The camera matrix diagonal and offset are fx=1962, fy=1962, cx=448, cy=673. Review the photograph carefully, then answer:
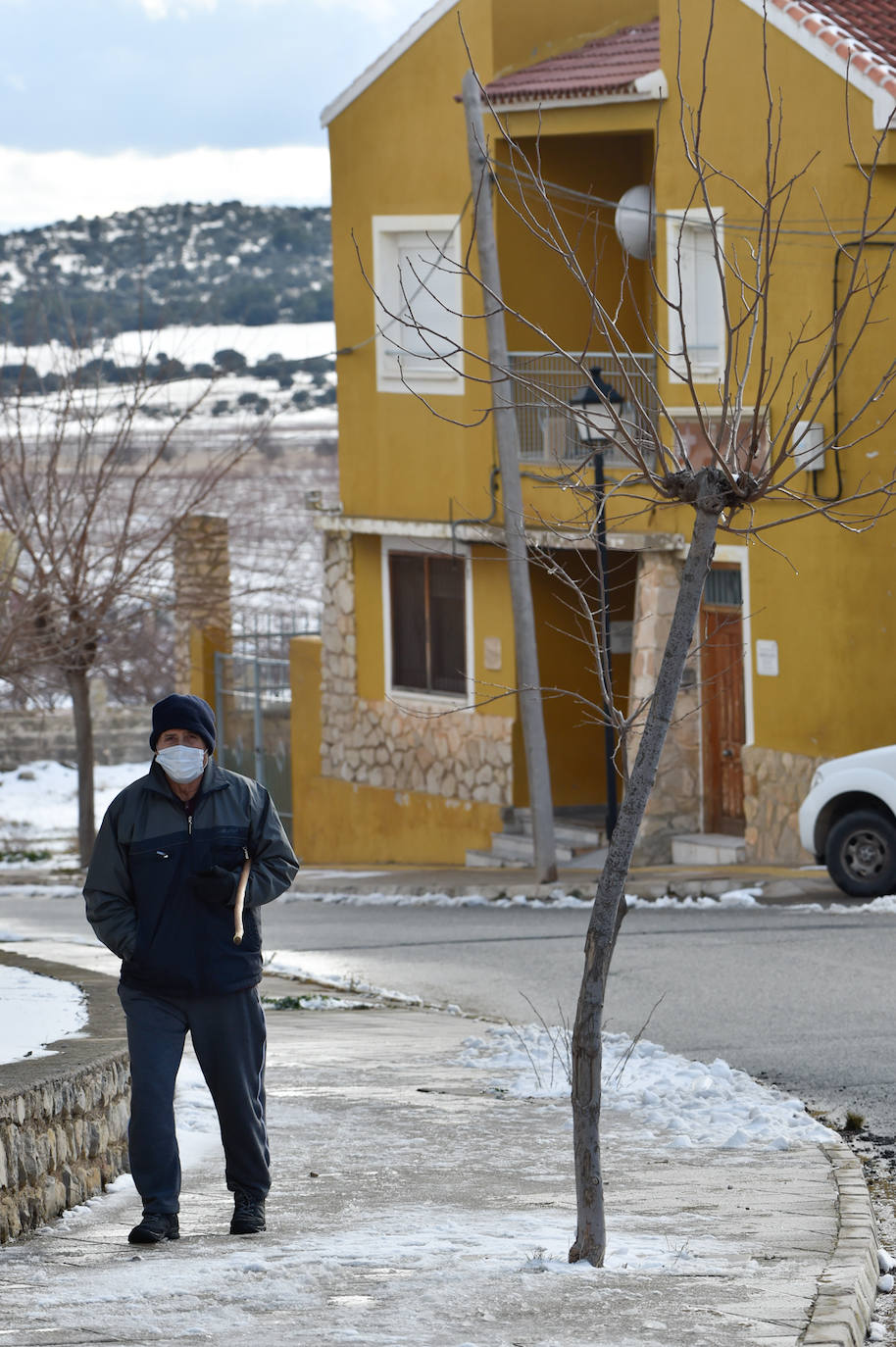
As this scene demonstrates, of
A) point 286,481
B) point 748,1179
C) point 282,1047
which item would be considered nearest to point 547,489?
point 282,1047

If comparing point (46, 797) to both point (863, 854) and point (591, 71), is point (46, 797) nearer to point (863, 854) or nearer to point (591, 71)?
point (591, 71)

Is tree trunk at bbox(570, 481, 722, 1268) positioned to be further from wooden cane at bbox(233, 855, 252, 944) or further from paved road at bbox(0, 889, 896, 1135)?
paved road at bbox(0, 889, 896, 1135)

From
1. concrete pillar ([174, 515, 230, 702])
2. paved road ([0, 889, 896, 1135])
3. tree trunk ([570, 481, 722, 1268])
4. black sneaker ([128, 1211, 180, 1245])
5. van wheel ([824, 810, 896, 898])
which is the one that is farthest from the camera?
concrete pillar ([174, 515, 230, 702])

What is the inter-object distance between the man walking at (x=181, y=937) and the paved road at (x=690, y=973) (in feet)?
11.6

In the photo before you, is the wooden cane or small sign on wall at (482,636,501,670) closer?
the wooden cane

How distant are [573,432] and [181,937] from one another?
17202 mm

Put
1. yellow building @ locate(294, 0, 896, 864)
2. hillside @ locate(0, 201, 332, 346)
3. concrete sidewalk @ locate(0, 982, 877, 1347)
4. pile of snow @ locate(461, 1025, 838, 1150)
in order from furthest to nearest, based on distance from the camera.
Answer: hillside @ locate(0, 201, 332, 346)
yellow building @ locate(294, 0, 896, 864)
pile of snow @ locate(461, 1025, 838, 1150)
concrete sidewalk @ locate(0, 982, 877, 1347)

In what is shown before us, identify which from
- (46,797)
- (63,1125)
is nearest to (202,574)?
(46,797)

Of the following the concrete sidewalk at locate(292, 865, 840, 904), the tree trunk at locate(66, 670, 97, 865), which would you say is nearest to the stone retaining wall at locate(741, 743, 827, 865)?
the concrete sidewalk at locate(292, 865, 840, 904)

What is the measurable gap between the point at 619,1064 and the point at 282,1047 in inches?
74.4

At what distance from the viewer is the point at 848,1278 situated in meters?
5.60

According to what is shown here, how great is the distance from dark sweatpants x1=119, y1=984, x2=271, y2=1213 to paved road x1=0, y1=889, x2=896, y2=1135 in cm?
346

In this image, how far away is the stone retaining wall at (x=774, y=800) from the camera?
19812mm

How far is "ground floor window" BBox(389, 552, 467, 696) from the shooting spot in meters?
24.9
